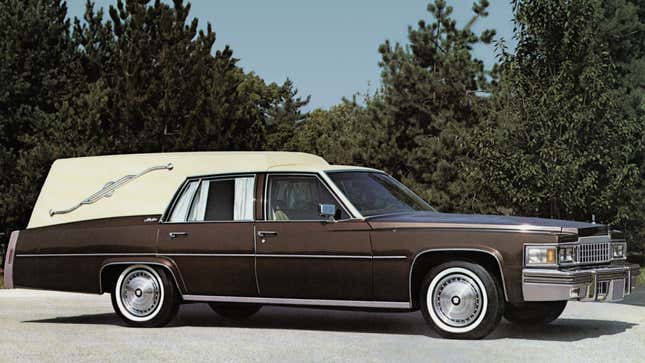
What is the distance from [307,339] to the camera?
33.9ft

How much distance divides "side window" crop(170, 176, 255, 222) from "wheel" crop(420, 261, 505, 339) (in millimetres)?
2301

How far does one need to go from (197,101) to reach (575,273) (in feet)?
73.0

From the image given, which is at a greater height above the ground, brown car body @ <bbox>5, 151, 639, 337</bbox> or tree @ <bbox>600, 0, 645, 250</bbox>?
tree @ <bbox>600, 0, 645, 250</bbox>

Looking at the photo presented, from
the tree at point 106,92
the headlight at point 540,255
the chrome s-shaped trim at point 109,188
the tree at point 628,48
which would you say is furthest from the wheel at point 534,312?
the tree at point 628,48

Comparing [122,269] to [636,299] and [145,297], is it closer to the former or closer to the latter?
[145,297]

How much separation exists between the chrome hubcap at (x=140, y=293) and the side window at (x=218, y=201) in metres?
0.73

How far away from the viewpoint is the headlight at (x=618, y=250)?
10844mm

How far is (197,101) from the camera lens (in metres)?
30.9

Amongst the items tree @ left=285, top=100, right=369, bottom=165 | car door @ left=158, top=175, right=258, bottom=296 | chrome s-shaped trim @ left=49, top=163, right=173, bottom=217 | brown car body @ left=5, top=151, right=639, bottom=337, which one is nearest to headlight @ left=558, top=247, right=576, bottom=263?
brown car body @ left=5, top=151, right=639, bottom=337

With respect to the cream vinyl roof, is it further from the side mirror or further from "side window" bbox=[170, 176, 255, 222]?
the side mirror

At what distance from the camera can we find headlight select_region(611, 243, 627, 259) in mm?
10844

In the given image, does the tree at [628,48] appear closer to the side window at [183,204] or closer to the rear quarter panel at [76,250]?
the side window at [183,204]

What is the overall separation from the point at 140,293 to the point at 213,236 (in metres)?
1.16

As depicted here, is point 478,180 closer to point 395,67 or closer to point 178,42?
point 178,42
